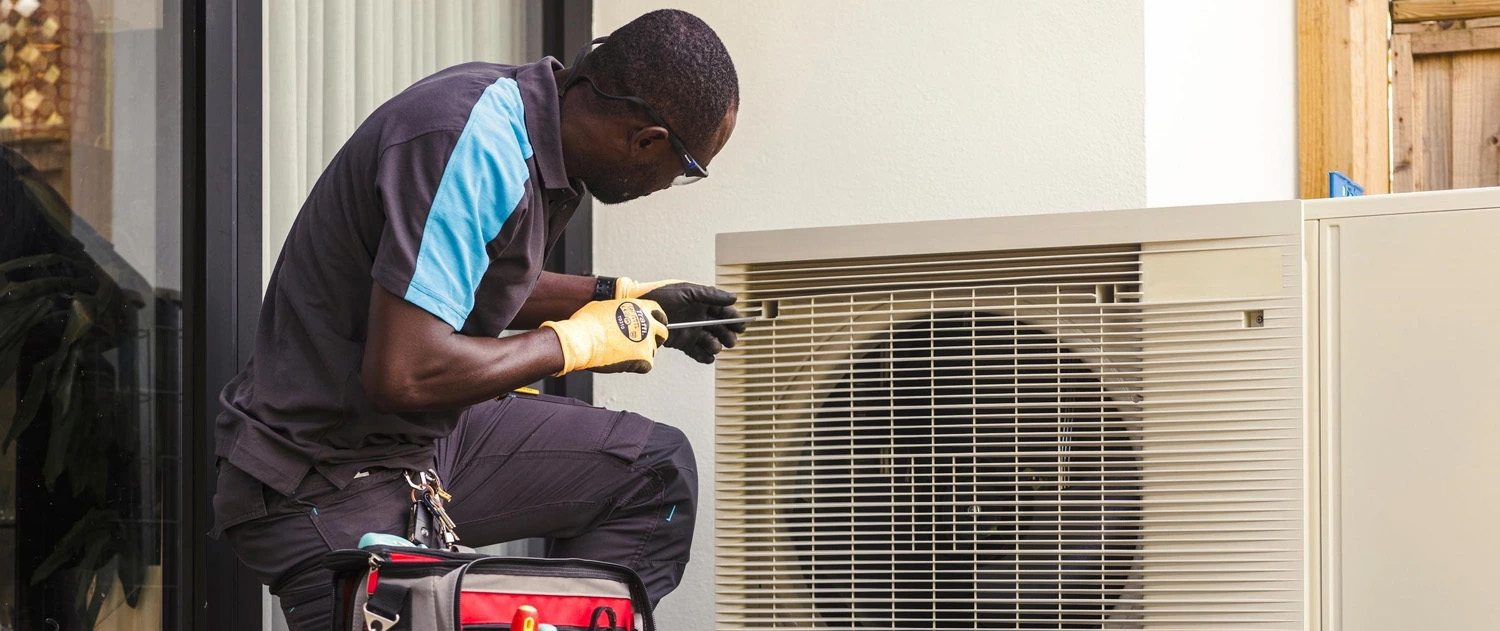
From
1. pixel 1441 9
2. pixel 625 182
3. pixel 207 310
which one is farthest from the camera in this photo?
pixel 1441 9

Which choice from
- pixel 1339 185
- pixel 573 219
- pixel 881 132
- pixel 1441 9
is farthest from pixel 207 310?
pixel 1441 9

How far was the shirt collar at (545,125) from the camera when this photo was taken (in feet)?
4.48

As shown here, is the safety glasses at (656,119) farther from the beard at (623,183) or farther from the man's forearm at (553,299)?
the man's forearm at (553,299)

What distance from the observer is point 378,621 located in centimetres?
115

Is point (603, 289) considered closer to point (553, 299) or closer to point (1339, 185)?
point (553, 299)

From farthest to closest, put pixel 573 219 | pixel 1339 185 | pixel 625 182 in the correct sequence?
pixel 1339 185 < pixel 573 219 < pixel 625 182

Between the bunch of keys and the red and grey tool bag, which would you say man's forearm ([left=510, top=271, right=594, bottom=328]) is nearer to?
the bunch of keys

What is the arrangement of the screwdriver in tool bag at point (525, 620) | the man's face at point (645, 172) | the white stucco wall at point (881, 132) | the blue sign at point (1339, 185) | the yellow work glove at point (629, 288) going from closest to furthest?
1. the screwdriver in tool bag at point (525, 620)
2. the man's face at point (645, 172)
3. the yellow work glove at point (629, 288)
4. the white stucco wall at point (881, 132)
5. the blue sign at point (1339, 185)

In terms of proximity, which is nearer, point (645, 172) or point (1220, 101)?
point (645, 172)

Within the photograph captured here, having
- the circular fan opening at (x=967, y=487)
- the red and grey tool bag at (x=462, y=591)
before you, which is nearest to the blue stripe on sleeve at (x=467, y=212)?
the red and grey tool bag at (x=462, y=591)

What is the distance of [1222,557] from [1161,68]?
1.02 meters

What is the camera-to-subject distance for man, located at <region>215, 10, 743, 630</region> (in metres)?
1.25

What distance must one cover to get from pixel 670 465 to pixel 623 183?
1.25 ft

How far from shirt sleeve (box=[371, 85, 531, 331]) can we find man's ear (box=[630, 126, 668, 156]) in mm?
169
